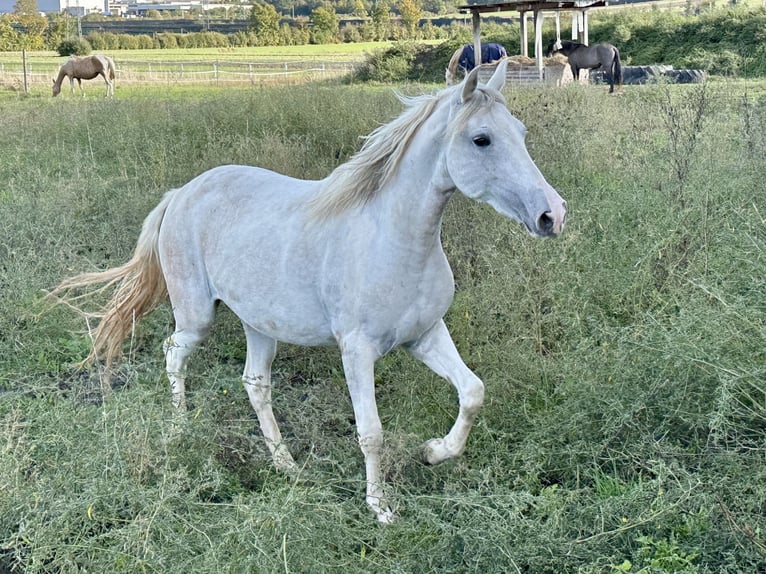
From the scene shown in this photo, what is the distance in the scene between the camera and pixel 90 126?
1105 cm

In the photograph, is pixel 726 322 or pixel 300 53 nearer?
pixel 726 322

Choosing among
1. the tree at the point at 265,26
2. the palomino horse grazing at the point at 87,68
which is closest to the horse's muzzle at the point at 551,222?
the palomino horse grazing at the point at 87,68

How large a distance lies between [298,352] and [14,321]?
1935 mm

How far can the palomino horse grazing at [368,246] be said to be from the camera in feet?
9.89

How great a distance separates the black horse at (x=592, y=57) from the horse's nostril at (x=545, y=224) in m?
17.6

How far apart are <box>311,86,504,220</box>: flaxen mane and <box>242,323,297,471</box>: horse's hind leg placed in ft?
2.79

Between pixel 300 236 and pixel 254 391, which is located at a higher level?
pixel 300 236

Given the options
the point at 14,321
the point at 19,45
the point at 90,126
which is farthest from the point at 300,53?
the point at 14,321

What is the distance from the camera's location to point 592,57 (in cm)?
2144

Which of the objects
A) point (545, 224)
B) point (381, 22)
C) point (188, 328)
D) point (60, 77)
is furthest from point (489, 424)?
point (381, 22)

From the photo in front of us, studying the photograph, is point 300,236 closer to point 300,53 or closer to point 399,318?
point 399,318

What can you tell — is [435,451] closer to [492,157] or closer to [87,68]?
[492,157]

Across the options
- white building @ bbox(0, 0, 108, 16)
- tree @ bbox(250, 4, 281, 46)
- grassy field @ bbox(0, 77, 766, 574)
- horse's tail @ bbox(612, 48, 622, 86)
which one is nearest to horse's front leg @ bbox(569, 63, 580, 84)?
horse's tail @ bbox(612, 48, 622, 86)

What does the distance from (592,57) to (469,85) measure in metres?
19.9
